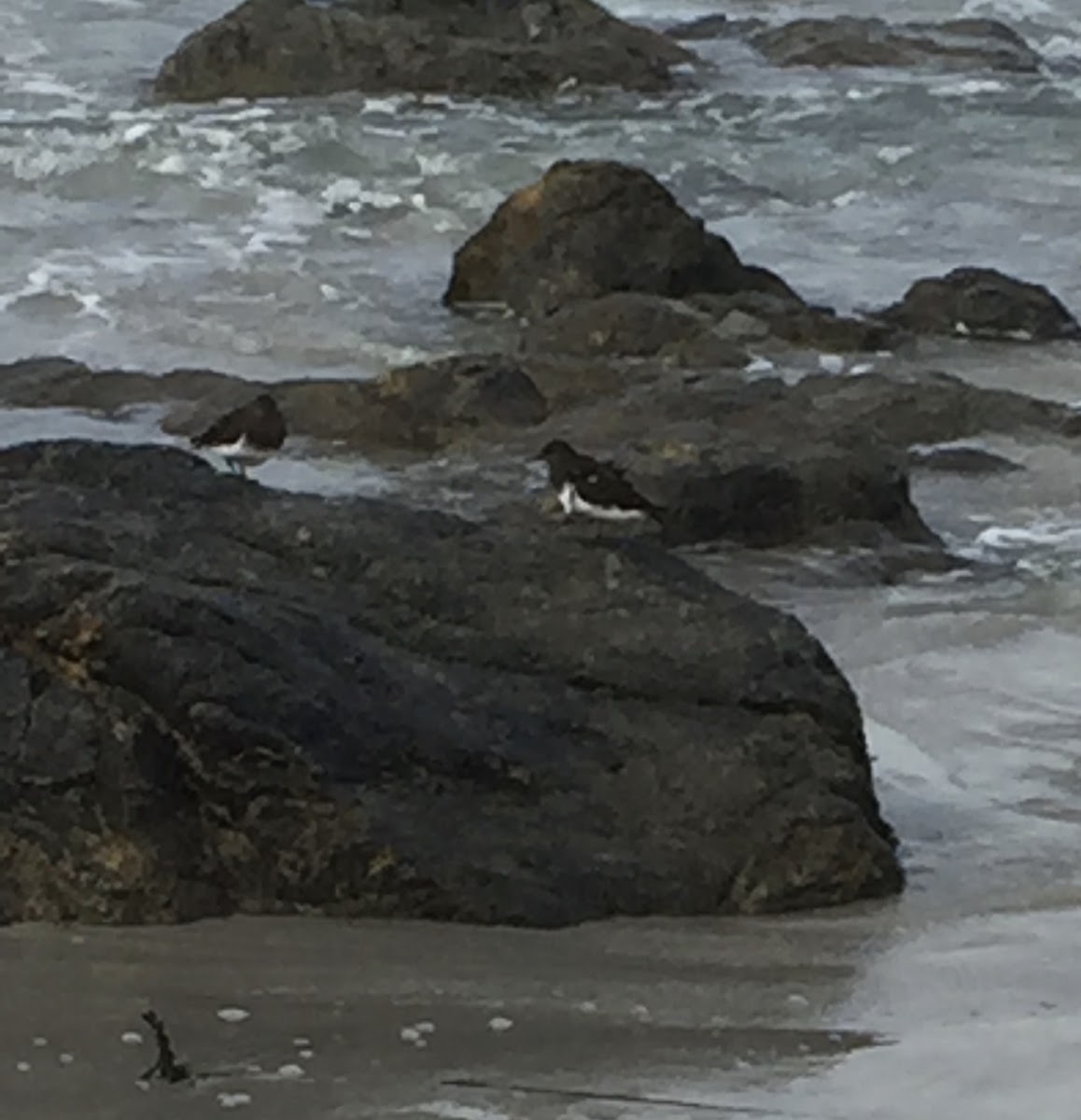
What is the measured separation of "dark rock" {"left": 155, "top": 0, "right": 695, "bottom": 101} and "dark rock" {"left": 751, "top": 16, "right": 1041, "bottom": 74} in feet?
4.25

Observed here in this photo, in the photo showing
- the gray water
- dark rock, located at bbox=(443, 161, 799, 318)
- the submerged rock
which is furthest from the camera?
dark rock, located at bbox=(443, 161, 799, 318)

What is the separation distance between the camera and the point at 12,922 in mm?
4090

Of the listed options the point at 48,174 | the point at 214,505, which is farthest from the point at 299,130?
the point at 214,505

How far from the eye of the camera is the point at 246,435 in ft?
29.0

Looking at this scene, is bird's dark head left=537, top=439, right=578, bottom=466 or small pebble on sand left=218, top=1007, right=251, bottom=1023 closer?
small pebble on sand left=218, top=1007, right=251, bottom=1023

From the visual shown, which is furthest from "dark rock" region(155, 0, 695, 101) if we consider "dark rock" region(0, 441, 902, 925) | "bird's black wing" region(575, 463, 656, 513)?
"dark rock" region(0, 441, 902, 925)

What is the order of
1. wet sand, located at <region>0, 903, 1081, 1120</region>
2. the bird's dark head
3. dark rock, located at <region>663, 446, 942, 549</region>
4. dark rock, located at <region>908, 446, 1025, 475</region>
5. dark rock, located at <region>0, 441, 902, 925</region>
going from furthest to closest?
dark rock, located at <region>908, 446, 1025, 475</region>, the bird's dark head, dark rock, located at <region>663, 446, 942, 549</region>, dark rock, located at <region>0, 441, 902, 925</region>, wet sand, located at <region>0, 903, 1081, 1120</region>

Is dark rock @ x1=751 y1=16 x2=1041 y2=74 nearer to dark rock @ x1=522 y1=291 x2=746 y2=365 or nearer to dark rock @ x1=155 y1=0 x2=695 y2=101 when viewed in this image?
dark rock @ x1=155 y1=0 x2=695 y2=101

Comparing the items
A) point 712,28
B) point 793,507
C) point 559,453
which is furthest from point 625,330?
point 712,28

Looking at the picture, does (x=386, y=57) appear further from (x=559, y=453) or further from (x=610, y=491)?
(x=610, y=491)

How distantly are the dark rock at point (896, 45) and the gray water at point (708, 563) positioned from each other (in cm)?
43

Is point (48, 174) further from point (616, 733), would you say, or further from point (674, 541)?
point (616, 733)

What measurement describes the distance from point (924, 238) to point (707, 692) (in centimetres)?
928

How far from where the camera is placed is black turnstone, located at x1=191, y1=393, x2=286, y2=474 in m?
8.70
